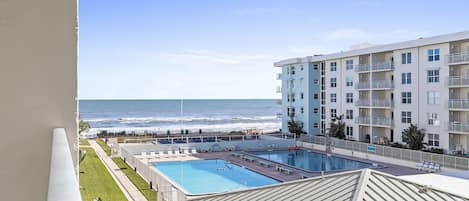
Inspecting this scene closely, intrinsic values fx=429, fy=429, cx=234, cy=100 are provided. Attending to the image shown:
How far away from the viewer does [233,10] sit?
34719 millimetres

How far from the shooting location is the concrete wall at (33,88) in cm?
271

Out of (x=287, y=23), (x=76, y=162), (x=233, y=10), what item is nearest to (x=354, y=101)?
(x=287, y=23)

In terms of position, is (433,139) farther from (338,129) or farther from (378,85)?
(338,129)

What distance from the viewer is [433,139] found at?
71.2ft

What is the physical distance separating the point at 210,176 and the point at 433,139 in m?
11.6

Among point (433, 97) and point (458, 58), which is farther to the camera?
point (433, 97)

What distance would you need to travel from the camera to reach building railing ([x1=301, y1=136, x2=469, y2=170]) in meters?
17.7

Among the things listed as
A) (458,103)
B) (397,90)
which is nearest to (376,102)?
(397,90)

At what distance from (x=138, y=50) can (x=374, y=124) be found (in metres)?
36.0

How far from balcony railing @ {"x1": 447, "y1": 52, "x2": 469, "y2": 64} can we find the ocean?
30.5 meters

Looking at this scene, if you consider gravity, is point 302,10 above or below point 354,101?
above

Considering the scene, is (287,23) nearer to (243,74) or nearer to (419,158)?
(419,158)

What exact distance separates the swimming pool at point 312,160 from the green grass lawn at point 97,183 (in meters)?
8.74

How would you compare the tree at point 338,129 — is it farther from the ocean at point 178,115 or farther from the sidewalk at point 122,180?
the ocean at point 178,115
